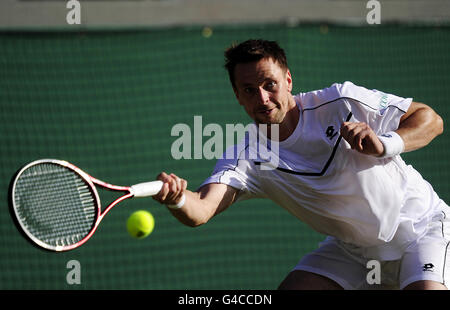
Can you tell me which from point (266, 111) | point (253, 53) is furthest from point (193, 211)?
point (253, 53)

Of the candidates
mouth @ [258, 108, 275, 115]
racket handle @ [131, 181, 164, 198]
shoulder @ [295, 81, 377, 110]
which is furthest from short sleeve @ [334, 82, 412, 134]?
racket handle @ [131, 181, 164, 198]

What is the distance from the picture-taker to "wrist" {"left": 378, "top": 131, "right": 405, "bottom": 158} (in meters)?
2.95

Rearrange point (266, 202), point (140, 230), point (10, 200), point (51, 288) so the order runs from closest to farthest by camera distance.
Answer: point (10, 200), point (140, 230), point (51, 288), point (266, 202)

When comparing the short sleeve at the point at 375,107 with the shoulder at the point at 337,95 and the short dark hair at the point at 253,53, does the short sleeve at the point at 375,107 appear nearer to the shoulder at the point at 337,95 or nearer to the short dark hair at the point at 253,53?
the shoulder at the point at 337,95

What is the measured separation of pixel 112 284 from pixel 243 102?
A: 2.87 metres

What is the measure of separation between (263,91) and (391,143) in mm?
607

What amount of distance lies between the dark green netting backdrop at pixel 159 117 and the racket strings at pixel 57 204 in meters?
2.69

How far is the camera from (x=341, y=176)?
3.15m

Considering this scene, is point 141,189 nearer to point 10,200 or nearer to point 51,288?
point 10,200

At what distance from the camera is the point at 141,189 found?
8.68 feet

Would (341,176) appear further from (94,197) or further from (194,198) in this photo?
(94,197)

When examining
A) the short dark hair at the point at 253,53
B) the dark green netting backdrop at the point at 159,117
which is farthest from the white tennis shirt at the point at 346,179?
the dark green netting backdrop at the point at 159,117

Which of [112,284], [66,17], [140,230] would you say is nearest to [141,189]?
[140,230]

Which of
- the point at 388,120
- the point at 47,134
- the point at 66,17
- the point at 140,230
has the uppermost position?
the point at 66,17
